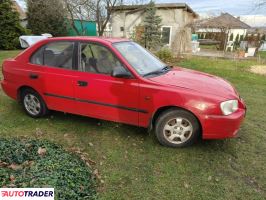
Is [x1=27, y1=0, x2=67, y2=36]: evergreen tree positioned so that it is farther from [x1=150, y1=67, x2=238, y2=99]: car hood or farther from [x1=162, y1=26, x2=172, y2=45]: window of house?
[x1=150, y1=67, x2=238, y2=99]: car hood

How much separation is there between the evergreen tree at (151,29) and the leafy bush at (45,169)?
14928mm

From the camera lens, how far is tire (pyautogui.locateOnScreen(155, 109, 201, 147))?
11.8 feet

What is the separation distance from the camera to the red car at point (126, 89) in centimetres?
348

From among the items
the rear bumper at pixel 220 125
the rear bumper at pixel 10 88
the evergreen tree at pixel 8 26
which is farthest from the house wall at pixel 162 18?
the rear bumper at pixel 220 125

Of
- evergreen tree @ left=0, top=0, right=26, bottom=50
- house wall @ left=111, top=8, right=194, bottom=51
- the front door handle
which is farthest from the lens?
house wall @ left=111, top=8, right=194, bottom=51

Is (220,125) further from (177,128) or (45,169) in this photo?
(45,169)

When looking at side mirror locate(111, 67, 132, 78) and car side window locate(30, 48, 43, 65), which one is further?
car side window locate(30, 48, 43, 65)

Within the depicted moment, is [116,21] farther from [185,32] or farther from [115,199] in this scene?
[115,199]

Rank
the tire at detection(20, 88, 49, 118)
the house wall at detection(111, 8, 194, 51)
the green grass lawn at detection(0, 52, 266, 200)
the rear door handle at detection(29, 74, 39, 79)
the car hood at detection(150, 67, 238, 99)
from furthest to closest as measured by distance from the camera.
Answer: the house wall at detection(111, 8, 194, 51), the tire at detection(20, 88, 49, 118), the rear door handle at detection(29, 74, 39, 79), the car hood at detection(150, 67, 238, 99), the green grass lawn at detection(0, 52, 266, 200)

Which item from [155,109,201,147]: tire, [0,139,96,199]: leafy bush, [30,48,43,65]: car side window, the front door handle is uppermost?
[30,48,43,65]: car side window

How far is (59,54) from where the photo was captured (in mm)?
4289

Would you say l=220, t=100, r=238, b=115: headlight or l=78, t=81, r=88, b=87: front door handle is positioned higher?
l=78, t=81, r=88, b=87: front door handle

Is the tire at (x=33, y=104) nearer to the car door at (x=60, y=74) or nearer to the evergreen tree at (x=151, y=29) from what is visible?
the car door at (x=60, y=74)

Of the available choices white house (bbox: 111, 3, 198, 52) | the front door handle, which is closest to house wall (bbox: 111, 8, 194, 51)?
white house (bbox: 111, 3, 198, 52)
